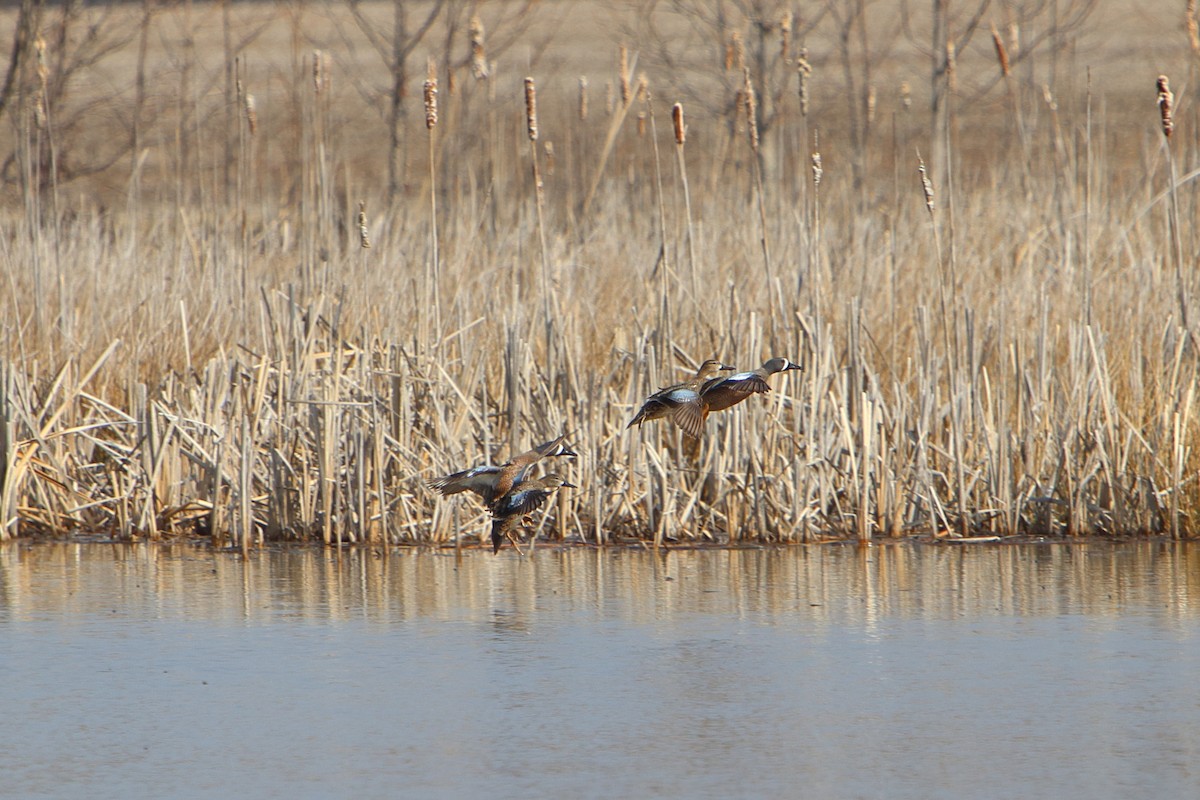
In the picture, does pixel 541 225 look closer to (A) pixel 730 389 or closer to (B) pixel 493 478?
(B) pixel 493 478

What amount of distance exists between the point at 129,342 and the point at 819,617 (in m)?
3.72

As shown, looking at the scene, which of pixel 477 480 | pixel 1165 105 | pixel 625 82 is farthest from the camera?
pixel 625 82

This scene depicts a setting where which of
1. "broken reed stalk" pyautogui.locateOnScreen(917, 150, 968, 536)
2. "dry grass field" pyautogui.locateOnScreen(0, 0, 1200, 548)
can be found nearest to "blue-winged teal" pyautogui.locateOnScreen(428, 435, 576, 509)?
"dry grass field" pyautogui.locateOnScreen(0, 0, 1200, 548)

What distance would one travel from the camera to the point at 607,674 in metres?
4.64

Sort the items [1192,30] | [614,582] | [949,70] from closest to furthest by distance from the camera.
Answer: [614,582]
[1192,30]
[949,70]

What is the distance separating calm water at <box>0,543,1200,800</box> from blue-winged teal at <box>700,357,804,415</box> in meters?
0.71

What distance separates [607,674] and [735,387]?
83 cm

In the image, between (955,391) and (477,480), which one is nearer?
(477,480)

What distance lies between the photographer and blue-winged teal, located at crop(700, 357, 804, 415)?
14.9 feet

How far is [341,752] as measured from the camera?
3920 mm

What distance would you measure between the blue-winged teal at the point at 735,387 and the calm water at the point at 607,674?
710mm

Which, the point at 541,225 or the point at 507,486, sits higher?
the point at 541,225

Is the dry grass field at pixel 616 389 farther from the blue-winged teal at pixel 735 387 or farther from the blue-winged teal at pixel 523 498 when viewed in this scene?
the blue-winged teal at pixel 735 387

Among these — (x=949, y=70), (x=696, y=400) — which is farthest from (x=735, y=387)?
(x=949, y=70)
